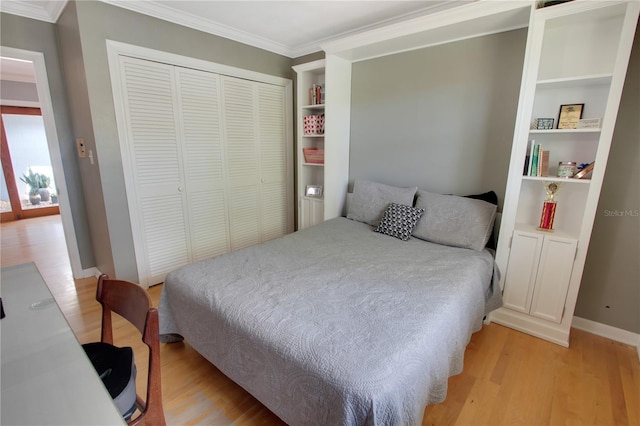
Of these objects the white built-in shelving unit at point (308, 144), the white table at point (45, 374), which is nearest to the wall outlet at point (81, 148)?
the white table at point (45, 374)

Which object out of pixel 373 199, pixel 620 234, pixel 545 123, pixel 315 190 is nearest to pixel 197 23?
pixel 315 190

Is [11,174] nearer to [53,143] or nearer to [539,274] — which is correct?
Answer: [53,143]

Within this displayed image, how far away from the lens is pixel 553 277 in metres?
1.98

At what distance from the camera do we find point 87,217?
116 inches

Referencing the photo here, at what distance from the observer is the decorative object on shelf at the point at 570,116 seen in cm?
188

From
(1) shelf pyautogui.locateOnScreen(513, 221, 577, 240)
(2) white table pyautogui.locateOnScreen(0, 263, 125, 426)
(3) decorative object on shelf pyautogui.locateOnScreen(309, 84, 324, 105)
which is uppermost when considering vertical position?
(3) decorative object on shelf pyautogui.locateOnScreen(309, 84, 324, 105)

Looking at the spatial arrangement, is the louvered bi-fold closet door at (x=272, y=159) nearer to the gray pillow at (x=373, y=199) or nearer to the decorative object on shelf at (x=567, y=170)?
the gray pillow at (x=373, y=199)

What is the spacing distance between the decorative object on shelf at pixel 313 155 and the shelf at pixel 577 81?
76.7 inches

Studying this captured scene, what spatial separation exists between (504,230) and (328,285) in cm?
140

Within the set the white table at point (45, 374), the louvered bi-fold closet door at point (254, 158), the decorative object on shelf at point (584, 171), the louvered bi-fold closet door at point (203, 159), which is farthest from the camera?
the louvered bi-fold closet door at point (254, 158)

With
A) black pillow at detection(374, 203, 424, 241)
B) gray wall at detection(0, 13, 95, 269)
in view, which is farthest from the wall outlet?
black pillow at detection(374, 203, 424, 241)

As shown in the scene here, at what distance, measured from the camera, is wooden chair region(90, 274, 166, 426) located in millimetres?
902

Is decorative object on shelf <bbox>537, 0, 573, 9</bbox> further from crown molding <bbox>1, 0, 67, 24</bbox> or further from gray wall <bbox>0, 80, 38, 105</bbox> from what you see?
gray wall <bbox>0, 80, 38, 105</bbox>

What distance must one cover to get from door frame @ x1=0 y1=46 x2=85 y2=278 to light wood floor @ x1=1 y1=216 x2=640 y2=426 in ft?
3.25
